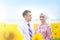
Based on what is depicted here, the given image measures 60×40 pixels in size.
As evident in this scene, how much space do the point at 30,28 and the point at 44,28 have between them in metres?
0.14

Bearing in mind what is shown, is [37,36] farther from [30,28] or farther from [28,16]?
[28,16]

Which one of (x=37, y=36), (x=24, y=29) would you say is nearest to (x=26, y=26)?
(x=24, y=29)

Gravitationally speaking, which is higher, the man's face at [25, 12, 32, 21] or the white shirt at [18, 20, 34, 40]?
the man's face at [25, 12, 32, 21]

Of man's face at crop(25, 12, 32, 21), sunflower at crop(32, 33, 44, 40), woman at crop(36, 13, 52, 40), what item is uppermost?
man's face at crop(25, 12, 32, 21)

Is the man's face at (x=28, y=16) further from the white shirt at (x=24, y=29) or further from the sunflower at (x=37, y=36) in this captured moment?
the sunflower at (x=37, y=36)

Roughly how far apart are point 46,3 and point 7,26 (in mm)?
453

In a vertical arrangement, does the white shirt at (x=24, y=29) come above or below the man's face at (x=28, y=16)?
below

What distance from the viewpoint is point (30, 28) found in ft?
4.79

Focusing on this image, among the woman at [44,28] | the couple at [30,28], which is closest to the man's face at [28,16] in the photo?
the couple at [30,28]

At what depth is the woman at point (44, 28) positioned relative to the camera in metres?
1.47

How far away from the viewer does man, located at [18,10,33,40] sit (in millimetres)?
1442

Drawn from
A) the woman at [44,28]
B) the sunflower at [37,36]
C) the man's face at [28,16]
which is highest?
the man's face at [28,16]

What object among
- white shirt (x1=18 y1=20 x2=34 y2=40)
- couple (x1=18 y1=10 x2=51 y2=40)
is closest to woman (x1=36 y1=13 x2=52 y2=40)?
couple (x1=18 y1=10 x2=51 y2=40)

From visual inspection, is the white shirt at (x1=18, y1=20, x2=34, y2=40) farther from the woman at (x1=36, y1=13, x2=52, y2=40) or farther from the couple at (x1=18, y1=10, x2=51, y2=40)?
the woman at (x1=36, y1=13, x2=52, y2=40)
